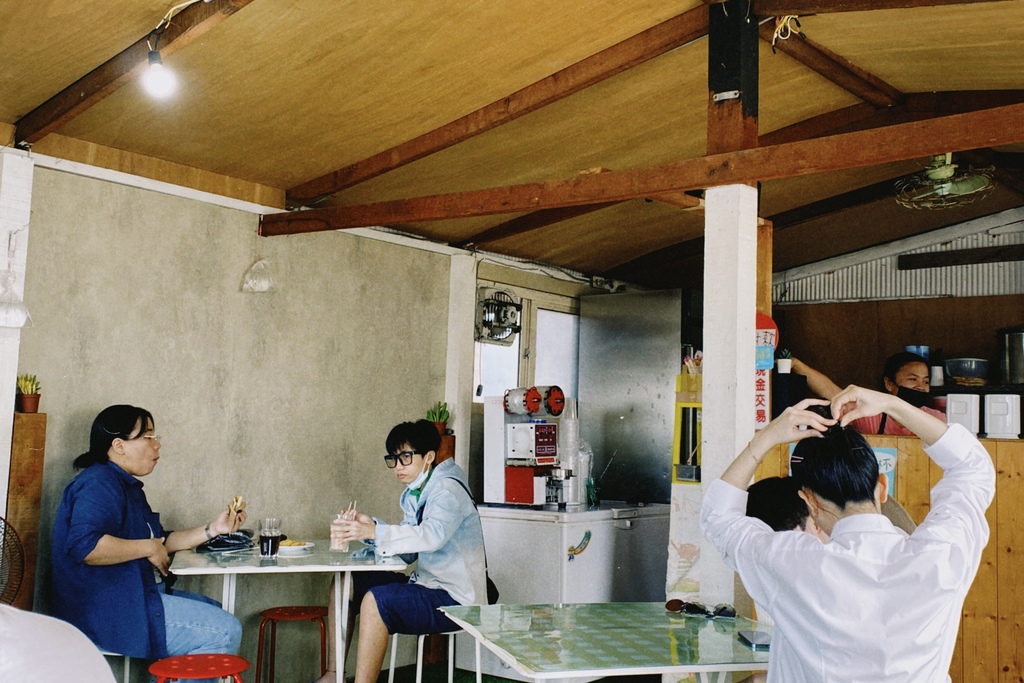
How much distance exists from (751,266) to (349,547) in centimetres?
260

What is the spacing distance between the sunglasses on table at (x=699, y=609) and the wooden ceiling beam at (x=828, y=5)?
101 inches

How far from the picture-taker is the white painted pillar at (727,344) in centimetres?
411

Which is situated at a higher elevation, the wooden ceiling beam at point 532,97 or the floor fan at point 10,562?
the wooden ceiling beam at point 532,97

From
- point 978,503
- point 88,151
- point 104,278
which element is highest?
point 88,151

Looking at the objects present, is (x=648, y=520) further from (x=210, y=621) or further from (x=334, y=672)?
(x=210, y=621)

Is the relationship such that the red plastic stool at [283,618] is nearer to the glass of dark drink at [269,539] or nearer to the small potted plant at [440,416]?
the glass of dark drink at [269,539]

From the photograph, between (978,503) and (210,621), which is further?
(210,621)

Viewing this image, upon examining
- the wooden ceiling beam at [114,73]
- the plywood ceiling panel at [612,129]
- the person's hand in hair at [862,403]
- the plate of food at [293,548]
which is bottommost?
the plate of food at [293,548]

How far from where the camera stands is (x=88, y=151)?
4668 millimetres

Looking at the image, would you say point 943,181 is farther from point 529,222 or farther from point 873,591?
point 873,591

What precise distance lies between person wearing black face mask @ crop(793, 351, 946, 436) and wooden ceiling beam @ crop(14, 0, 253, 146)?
11.3ft

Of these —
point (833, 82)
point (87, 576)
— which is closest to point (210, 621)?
point (87, 576)

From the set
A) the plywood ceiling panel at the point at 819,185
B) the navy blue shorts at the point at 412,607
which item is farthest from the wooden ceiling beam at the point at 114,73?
the plywood ceiling panel at the point at 819,185

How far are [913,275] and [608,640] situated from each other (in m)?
6.79
